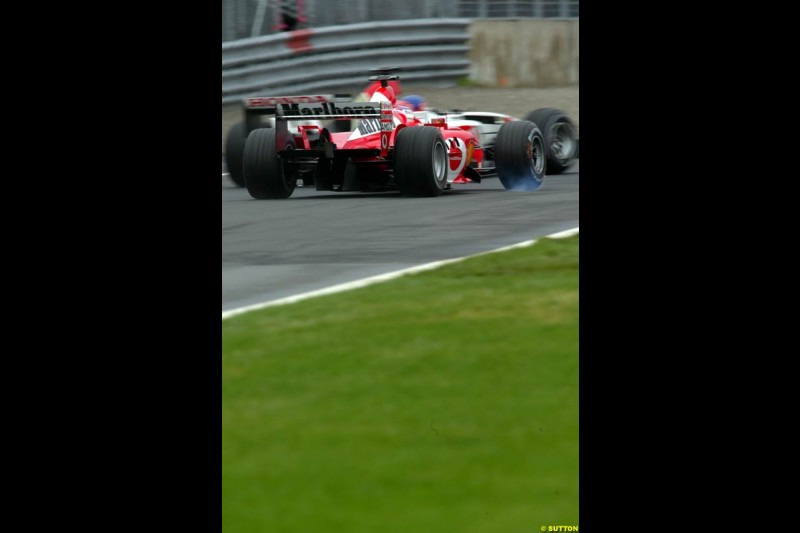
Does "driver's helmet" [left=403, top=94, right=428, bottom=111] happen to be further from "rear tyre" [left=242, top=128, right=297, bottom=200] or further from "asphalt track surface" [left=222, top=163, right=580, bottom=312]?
"rear tyre" [left=242, top=128, right=297, bottom=200]

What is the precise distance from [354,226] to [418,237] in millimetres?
818

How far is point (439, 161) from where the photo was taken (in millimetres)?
11680

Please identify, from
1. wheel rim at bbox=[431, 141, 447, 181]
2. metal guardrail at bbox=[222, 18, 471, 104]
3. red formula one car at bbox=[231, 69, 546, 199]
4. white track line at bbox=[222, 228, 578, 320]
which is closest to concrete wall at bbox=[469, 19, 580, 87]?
metal guardrail at bbox=[222, 18, 471, 104]

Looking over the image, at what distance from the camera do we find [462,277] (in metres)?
7.04

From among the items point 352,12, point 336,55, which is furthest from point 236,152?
point 352,12

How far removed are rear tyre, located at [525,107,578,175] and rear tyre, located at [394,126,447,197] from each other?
199cm

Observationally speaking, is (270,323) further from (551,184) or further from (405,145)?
(551,184)

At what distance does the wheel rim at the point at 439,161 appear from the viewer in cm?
1156

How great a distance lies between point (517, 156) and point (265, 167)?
2526mm

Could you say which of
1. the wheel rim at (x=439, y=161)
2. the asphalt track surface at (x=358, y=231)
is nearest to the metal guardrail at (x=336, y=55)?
the asphalt track surface at (x=358, y=231)

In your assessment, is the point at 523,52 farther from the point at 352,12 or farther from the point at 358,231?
the point at 358,231

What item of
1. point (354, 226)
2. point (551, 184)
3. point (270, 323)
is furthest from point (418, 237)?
point (551, 184)

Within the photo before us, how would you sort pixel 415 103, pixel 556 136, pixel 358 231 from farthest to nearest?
1. pixel 556 136
2. pixel 415 103
3. pixel 358 231

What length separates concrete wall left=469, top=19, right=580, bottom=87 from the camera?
735 inches
